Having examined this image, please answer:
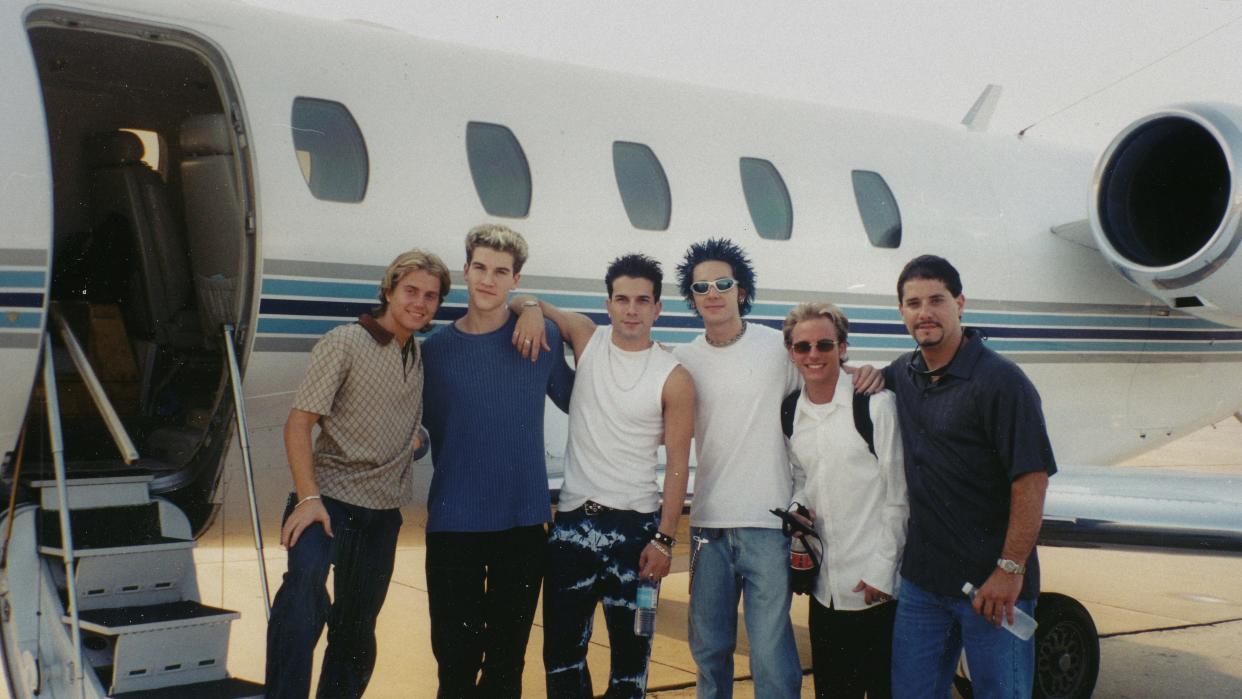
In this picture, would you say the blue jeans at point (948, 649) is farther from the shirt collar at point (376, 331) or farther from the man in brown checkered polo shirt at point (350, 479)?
the shirt collar at point (376, 331)

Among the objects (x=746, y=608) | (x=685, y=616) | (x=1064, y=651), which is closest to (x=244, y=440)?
(x=746, y=608)

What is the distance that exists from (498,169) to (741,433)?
98.9 inches

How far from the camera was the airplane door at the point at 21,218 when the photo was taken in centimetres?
430

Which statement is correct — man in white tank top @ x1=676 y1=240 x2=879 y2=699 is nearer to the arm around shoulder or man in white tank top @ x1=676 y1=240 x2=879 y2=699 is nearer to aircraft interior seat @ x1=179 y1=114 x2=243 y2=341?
the arm around shoulder

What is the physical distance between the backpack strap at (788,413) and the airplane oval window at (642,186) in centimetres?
249

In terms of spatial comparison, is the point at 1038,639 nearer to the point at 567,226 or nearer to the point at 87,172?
the point at 567,226

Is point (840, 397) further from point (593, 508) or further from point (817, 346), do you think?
point (593, 508)

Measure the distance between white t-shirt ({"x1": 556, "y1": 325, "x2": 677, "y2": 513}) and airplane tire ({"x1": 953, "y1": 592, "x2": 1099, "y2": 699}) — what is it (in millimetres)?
3127

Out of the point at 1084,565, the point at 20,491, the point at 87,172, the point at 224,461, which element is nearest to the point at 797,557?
the point at 224,461

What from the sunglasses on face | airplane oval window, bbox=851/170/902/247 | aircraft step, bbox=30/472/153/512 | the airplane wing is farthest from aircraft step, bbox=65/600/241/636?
airplane oval window, bbox=851/170/902/247

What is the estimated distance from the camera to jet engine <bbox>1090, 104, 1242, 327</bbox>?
694cm

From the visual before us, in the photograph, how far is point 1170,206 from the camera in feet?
23.9

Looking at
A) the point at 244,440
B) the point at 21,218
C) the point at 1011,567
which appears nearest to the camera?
the point at 1011,567

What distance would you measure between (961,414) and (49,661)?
3288 mm
